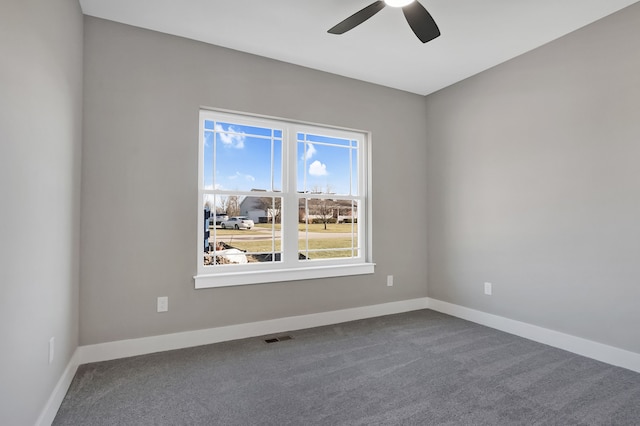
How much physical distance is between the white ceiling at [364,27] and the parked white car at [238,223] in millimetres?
1614

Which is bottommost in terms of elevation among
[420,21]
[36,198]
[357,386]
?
[357,386]

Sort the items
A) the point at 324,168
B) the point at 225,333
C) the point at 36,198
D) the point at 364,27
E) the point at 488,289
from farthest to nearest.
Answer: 1. the point at 324,168
2. the point at 488,289
3. the point at 225,333
4. the point at 364,27
5. the point at 36,198

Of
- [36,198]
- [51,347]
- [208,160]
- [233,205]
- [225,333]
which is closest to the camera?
[36,198]

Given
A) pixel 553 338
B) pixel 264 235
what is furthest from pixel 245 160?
pixel 553 338

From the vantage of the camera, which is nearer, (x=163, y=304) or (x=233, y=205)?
(x=163, y=304)

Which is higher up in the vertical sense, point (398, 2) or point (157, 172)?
point (398, 2)

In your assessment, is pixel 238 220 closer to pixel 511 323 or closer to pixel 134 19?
pixel 134 19

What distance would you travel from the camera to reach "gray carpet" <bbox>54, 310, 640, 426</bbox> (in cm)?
193

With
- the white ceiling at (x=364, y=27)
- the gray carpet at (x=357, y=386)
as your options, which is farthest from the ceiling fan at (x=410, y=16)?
the gray carpet at (x=357, y=386)

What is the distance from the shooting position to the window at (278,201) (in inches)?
127

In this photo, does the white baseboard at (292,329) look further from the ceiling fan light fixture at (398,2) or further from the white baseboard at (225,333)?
the ceiling fan light fixture at (398,2)

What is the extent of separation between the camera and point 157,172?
9.52 feet

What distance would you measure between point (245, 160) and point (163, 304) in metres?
1.52

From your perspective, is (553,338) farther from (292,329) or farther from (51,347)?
(51,347)
